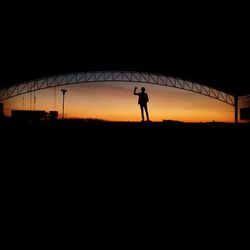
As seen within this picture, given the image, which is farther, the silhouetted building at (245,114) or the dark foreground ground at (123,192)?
the silhouetted building at (245,114)

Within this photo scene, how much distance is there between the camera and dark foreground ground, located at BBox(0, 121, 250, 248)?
247 centimetres

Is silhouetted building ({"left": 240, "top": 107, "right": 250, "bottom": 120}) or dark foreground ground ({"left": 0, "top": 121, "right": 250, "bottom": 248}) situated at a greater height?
silhouetted building ({"left": 240, "top": 107, "right": 250, "bottom": 120})

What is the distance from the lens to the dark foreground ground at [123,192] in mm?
2469

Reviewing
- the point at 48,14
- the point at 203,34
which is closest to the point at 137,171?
the point at 48,14

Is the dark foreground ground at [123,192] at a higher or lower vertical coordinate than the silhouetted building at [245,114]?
lower

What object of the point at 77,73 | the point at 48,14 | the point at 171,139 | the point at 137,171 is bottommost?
the point at 137,171

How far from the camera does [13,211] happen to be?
2.76 meters

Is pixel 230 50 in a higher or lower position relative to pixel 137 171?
higher

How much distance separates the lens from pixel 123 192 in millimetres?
3229

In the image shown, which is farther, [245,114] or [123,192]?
[245,114]

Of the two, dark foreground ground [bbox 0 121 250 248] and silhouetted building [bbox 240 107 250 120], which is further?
silhouetted building [bbox 240 107 250 120]

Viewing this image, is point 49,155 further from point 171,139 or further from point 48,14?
point 48,14

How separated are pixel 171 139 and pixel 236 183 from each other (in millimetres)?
1922

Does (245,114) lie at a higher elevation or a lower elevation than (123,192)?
higher
